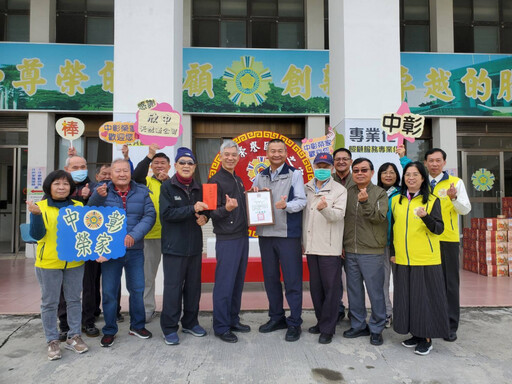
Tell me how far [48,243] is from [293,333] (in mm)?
2194

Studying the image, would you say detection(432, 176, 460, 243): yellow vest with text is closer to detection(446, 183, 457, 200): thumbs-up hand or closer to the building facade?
detection(446, 183, 457, 200): thumbs-up hand

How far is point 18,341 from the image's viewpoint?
333 centimetres

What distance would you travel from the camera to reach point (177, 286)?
129 inches

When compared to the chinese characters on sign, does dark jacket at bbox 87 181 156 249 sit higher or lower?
lower

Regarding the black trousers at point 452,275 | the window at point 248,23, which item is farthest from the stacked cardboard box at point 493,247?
the window at point 248,23

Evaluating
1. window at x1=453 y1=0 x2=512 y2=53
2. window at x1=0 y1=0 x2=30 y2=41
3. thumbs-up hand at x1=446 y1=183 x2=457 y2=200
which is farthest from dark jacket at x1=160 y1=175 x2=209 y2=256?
window at x1=453 y1=0 x2=512 y2=53

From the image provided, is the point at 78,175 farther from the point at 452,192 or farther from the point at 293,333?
the point at 452,192

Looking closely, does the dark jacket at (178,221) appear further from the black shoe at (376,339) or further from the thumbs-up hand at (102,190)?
the black shoe at (376,339)

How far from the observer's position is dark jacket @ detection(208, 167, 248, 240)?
3342 millimetres

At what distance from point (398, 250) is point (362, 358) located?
3.03 feet

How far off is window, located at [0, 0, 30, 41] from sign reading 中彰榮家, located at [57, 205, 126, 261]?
7388 millimetres

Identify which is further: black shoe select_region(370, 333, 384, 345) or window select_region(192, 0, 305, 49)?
window select_region(192, 0, 305, 49)

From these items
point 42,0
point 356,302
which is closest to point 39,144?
point 42,0

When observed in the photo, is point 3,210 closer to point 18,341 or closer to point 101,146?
point 101,146
